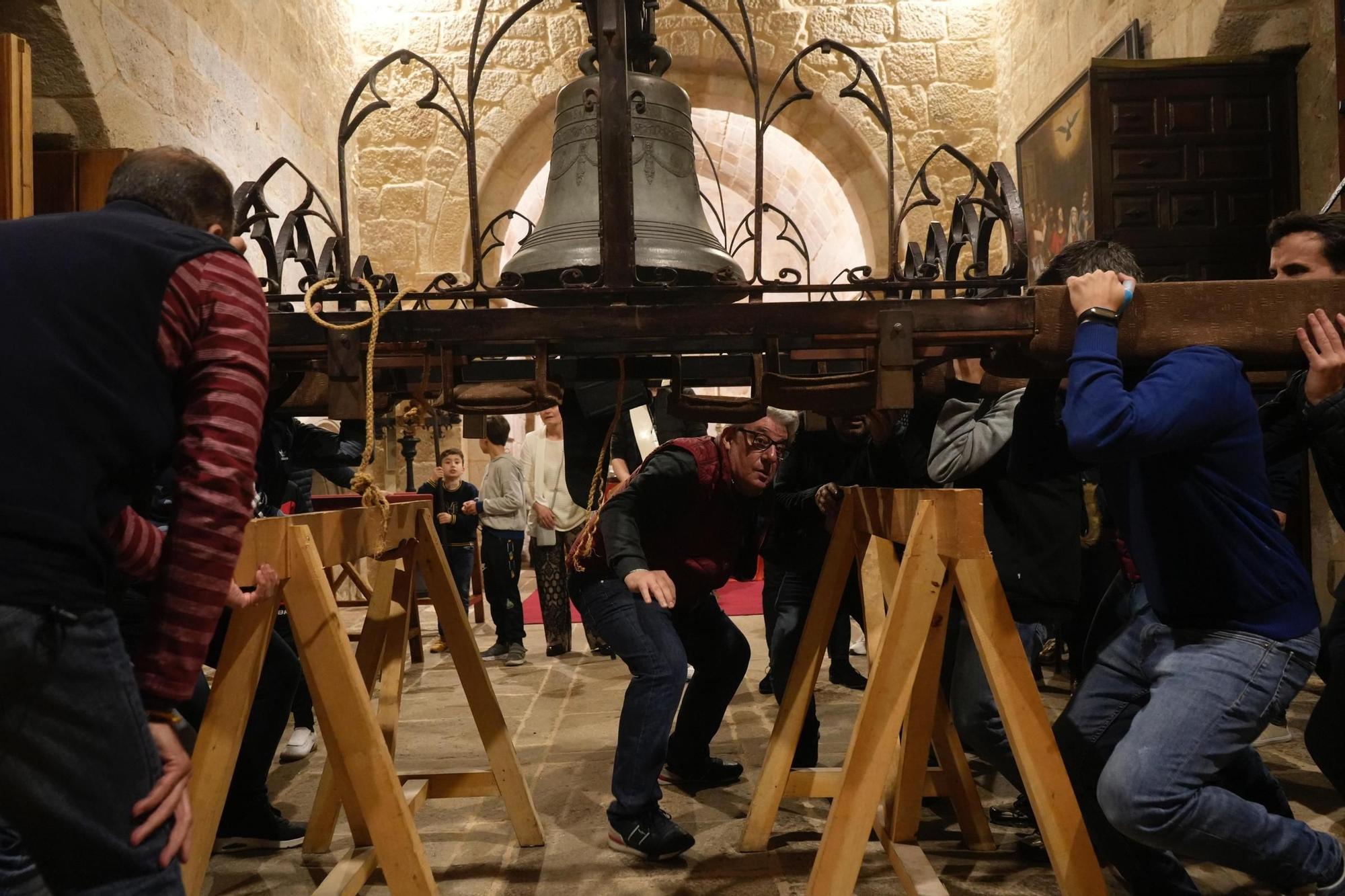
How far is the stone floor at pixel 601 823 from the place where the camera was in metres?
2.85

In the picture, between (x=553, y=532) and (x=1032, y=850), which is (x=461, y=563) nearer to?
(x=553, y=532)

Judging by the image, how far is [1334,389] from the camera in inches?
86.0

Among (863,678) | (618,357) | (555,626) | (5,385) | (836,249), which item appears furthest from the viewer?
(836,249)

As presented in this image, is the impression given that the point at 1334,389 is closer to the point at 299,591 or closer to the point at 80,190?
the point at 299,591

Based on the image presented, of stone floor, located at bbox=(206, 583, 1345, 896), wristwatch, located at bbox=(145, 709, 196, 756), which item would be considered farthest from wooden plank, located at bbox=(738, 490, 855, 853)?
wristwatch, located at bbox=(145, 709, 196, 756)

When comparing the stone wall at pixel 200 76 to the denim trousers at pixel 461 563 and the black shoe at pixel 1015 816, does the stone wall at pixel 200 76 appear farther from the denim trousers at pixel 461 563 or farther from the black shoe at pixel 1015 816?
the black shoe at pixel 1015 816

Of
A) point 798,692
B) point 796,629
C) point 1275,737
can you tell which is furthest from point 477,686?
point 1275,737

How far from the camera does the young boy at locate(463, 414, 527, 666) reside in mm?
6062

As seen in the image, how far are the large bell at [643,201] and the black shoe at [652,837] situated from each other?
1.64m

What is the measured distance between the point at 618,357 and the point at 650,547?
85 cm

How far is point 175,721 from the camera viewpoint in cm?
152

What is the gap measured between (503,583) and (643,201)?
3.30 metres

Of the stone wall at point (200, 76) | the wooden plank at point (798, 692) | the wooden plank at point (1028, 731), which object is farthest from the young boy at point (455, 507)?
the wooden plank at point (1028, 731)

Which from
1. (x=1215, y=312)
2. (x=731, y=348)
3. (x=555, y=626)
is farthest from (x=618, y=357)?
(x=555, y=626)
